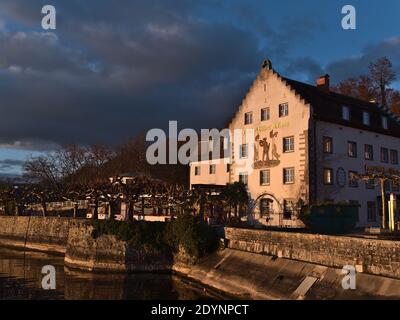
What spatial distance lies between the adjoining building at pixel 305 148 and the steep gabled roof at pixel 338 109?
104mm

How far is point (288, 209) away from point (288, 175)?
9.58 feet

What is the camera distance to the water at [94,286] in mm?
25109

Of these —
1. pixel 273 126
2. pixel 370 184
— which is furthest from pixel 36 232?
pixel 370 184

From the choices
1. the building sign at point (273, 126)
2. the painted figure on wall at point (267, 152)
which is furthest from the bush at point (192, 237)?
the building sign at point (273, 126)

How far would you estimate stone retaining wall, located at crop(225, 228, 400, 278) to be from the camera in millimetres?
18922

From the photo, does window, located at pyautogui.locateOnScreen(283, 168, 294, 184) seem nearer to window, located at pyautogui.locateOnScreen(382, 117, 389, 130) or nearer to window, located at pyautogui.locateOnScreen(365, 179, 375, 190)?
window, located at pyautogui.locateOnScreen(365, 179, 375, 190)

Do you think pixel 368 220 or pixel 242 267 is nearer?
pixel 242 267

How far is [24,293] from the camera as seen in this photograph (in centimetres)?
2577

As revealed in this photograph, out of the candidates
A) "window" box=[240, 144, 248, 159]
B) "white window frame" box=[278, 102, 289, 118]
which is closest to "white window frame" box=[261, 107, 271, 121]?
"white window frame" box=[278, 102, 289, 118]

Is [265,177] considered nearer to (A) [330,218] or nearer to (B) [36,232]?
(A) [330,218]

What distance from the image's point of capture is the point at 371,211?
135 feet
